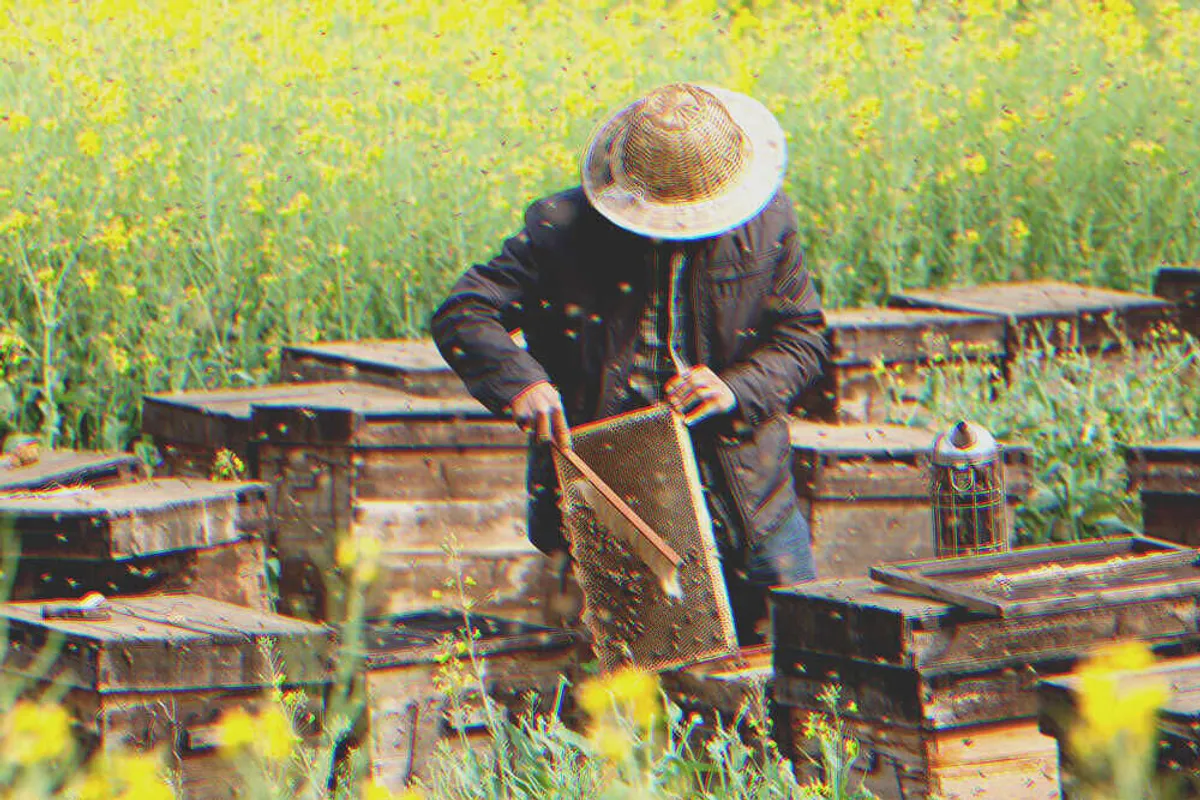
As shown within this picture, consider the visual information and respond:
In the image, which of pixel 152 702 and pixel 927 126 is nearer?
pixel 152 702

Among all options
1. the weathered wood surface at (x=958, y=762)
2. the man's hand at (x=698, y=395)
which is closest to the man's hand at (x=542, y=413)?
the man's hand at (x=698, y=395)

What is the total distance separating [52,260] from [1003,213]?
3625 millimetres

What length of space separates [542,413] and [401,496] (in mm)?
1026

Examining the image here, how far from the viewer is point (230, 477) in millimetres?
4914

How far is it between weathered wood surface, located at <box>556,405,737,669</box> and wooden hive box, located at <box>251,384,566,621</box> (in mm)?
762

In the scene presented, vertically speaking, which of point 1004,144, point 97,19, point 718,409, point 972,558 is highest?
point 97,19

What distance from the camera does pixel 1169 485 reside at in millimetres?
4340

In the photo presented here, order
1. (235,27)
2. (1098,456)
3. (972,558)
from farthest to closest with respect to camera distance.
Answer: (235,27) → (1098,456) → (972,558)

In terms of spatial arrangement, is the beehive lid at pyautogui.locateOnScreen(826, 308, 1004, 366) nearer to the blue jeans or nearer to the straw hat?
the blue jeans

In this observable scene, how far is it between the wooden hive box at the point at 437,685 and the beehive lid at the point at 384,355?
1.14 m

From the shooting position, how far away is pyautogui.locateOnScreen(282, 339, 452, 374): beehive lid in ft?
17.0

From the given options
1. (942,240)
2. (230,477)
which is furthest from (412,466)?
(942,240)

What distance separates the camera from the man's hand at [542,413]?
12.5ft

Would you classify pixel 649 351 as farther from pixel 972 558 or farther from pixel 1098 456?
pixel 1098 456
